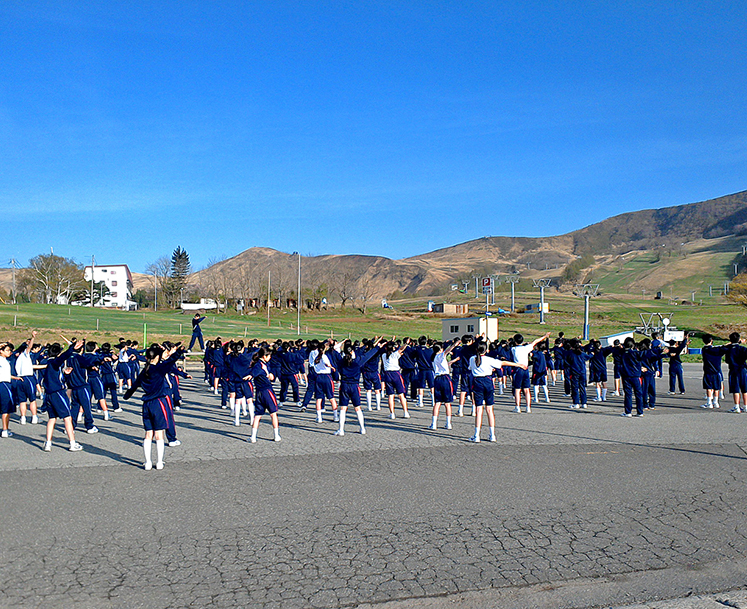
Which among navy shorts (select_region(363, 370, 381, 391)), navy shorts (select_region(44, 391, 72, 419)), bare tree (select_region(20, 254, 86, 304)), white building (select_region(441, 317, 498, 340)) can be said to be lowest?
navy shorts (select_region(363, 370, 381, 391))

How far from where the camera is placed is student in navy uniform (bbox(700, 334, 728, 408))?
51.6ft

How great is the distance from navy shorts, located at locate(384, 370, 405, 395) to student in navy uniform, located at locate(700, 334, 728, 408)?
8235mm

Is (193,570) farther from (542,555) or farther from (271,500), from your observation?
(542,555)

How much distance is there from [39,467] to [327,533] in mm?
5528

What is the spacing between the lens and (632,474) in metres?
8.73

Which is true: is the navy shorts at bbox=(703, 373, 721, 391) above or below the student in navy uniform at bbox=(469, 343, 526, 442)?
below

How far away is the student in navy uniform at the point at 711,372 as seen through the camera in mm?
15734

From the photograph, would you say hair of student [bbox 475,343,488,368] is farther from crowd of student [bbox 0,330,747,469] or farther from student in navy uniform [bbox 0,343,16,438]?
student in navy uniform [bbox 0,343,16,438]

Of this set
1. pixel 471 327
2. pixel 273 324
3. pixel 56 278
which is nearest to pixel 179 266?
pixel 56 278

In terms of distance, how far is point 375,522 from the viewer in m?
6.65

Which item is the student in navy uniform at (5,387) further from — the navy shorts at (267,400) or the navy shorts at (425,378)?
the navy shorts at (425,378)

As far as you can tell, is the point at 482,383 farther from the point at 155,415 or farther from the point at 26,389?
the point at 26,389

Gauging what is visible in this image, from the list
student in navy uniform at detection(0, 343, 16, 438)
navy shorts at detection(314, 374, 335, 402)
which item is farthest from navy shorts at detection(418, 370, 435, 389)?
student in navy uniform at detection(0, 343, 16, 438)

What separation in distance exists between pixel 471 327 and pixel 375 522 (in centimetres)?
2308
